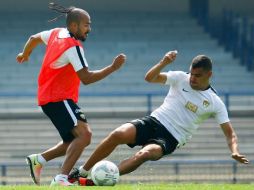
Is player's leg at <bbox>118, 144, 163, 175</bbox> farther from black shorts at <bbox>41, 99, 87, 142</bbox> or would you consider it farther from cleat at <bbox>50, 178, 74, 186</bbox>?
black shorts at <bbox>41, 99, 87, 142</bbox>

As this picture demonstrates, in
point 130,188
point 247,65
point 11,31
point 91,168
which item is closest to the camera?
point 130,188

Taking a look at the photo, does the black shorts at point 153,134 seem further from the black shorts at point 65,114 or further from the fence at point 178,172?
the fence at point 178,172

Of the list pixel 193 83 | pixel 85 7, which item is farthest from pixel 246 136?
pixel 193 83

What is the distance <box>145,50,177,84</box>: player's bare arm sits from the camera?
9.12 metres

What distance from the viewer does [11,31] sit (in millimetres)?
22656

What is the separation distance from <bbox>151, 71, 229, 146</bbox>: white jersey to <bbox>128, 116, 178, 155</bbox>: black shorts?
0.05 m

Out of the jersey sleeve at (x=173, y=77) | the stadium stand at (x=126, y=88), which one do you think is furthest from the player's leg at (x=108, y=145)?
the stadium stand at (x=126, y=88)

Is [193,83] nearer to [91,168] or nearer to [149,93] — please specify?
[91,168]

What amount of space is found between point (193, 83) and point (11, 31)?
13.7 metres

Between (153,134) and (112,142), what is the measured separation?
502 millimetres

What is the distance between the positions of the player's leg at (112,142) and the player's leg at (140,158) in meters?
0.21

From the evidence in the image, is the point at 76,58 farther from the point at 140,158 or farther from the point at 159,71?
the point at 140,158

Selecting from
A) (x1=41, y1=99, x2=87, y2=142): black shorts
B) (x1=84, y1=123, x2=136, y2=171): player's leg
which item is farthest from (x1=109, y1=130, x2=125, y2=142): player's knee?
(x1=41, y1=99, x2=87, y2=142): black shorts

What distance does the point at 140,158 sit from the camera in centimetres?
897
